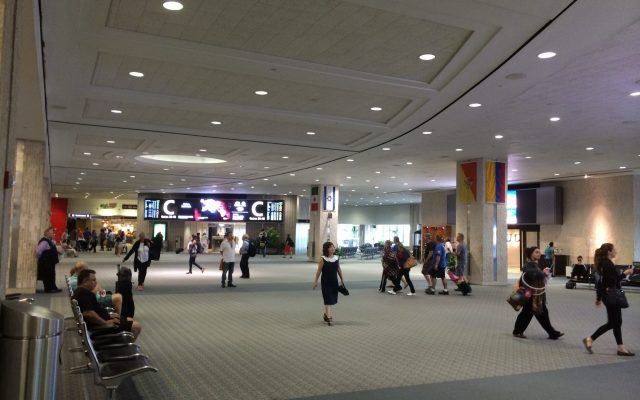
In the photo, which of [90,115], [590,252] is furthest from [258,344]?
[590,252]

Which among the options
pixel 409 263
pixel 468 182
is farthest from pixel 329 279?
pixel 468 182

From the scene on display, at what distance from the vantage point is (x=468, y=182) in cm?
1823

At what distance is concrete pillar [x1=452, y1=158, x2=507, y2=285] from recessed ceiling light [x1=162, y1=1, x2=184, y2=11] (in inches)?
532

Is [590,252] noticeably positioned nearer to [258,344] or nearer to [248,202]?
[258,344]

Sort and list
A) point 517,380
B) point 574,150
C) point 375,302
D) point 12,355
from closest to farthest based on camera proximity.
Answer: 1. point 12,355
2. point 517,380
3. point 375,302
4. point 574,150

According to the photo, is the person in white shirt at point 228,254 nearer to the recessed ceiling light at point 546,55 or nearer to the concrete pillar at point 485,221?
the concrete pillar at point 485,221

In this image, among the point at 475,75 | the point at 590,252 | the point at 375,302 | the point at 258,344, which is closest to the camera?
the point at 258,344

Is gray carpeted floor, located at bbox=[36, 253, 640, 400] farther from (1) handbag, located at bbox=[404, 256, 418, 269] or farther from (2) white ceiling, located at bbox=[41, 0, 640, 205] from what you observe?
(2) white ceiling, located at bbox=[41, 0, 640, 205]

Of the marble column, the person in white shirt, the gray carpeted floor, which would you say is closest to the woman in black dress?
the gray carpeted floor

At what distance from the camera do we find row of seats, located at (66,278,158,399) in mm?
4375

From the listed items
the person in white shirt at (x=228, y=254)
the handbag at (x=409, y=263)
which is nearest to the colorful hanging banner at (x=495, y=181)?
the handbag at (x=409, y=263)

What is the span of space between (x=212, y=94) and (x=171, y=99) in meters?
0.94

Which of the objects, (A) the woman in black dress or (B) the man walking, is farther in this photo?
(B) the man walking

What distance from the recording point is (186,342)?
25.8 ft
